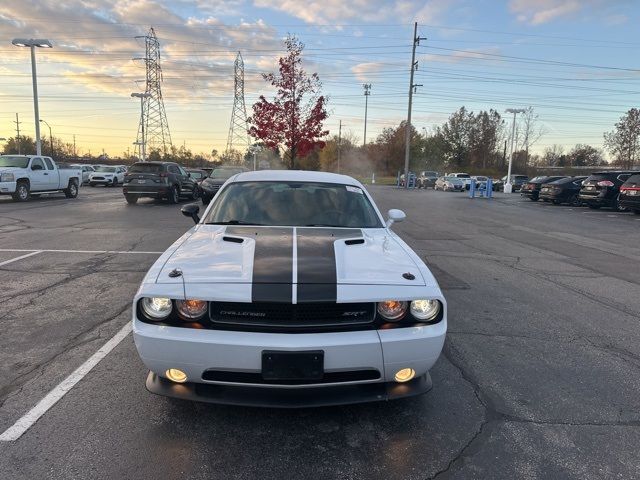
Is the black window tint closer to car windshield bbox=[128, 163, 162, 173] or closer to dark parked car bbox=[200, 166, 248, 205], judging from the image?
car windshield bbox=[128, 163, 162, 173]

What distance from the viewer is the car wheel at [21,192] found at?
63.1 feet

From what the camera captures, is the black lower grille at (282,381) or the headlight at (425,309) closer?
the black lower grille at (282,381)

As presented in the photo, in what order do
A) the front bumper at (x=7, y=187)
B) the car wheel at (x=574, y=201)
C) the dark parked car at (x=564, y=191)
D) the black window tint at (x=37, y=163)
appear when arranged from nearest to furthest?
the front bumper at (x=7, y=187)
the black window tint at (x=37, y=163)
the dark parked car at (x=564, y=191)
the car wheel at (x=574, y=201)

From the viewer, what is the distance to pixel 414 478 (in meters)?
2.55

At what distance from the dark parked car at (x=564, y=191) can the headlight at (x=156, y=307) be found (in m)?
25.8

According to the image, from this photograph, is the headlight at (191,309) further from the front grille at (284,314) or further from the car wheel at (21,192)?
the car wheel at (21,192)

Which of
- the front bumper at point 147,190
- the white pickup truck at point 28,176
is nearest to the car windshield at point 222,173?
the front bumper at point 147,190

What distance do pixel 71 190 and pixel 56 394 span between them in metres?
22.1

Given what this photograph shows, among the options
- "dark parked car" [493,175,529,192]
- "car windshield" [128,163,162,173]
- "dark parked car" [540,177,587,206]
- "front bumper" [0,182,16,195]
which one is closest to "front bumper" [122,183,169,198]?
"car windshield" [128,163,162,173]

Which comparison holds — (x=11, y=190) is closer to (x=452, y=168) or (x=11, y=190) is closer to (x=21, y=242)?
(x=21, y=242)

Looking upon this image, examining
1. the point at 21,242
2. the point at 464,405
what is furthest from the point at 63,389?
the point at 21,242

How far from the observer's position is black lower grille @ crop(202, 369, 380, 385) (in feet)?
8.96

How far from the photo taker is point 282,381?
2.73 metres

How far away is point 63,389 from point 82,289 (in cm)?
301
